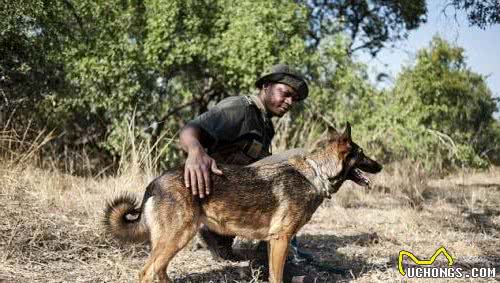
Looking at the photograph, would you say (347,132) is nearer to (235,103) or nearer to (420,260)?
(235,103)

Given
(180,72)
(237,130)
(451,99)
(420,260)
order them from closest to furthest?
1. (237,130)
2. (420,260)
3. (180,72)
4. (451,99)

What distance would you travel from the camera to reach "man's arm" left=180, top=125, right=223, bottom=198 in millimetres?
3369

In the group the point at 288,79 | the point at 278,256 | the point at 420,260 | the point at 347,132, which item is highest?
the point at 288,79

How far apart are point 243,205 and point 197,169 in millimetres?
461

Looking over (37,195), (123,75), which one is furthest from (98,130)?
(37,195)

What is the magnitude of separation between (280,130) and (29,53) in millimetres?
4890

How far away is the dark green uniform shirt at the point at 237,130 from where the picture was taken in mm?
3830

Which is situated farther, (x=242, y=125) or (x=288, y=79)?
(x=288, y=79)

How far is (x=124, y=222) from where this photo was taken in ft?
11.6

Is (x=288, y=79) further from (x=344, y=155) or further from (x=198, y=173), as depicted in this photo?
(x=198, y=173)

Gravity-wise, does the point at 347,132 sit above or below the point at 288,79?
below

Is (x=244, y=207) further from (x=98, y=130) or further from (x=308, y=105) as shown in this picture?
(x=98, y=130)

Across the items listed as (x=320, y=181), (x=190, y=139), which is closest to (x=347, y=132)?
(x=320, y=181)

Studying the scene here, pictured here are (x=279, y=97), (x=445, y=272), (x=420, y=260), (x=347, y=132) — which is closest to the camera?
(x=347, y=132)
